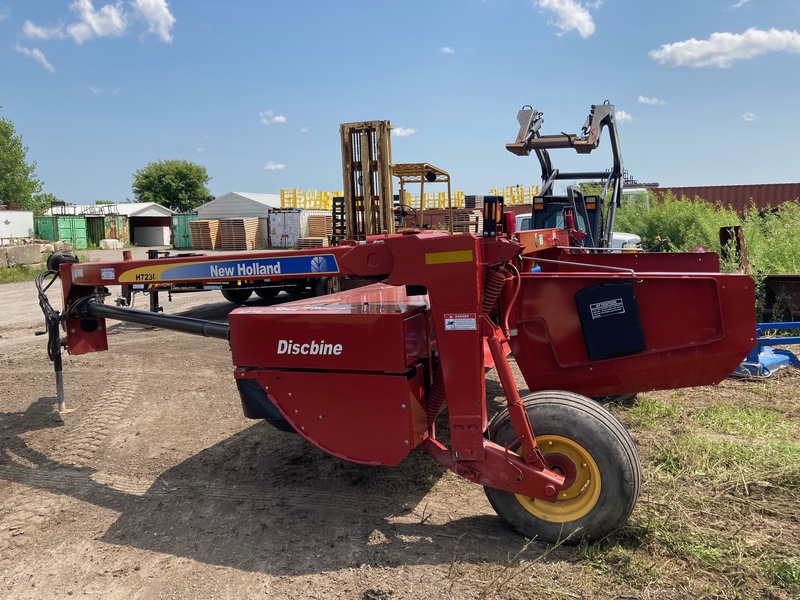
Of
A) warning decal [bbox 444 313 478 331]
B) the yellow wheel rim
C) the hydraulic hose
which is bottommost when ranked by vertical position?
the yellow wheel rim

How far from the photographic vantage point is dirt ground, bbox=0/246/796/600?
2.96 m

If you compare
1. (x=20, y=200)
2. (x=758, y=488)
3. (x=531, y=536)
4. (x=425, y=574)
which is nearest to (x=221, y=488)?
(x=425, y=574)

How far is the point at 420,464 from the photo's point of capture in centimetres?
425

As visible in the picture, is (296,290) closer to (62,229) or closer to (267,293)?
(267,293)

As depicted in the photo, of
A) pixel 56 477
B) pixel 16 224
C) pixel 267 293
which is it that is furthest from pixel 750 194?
pixel 16 224

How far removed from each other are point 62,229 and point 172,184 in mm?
34275

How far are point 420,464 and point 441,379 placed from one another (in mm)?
1224

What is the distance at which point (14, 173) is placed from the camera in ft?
156

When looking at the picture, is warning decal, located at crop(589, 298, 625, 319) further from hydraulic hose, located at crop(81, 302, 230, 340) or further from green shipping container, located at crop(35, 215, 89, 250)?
green shipping container, located at crop(35, 215, 89, 250)

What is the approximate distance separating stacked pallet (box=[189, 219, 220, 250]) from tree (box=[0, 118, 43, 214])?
19.5 metres

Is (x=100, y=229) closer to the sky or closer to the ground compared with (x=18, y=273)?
closer to the sky

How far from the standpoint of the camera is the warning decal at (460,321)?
300 centimetres

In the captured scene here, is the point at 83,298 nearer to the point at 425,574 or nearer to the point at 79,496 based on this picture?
the point at 79,496

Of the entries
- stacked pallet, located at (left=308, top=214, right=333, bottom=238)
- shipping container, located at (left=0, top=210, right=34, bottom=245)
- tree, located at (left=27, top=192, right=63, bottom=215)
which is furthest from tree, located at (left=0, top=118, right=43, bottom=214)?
stacked pallet, located at (left=308, top=214, right=333, bottom=238)
